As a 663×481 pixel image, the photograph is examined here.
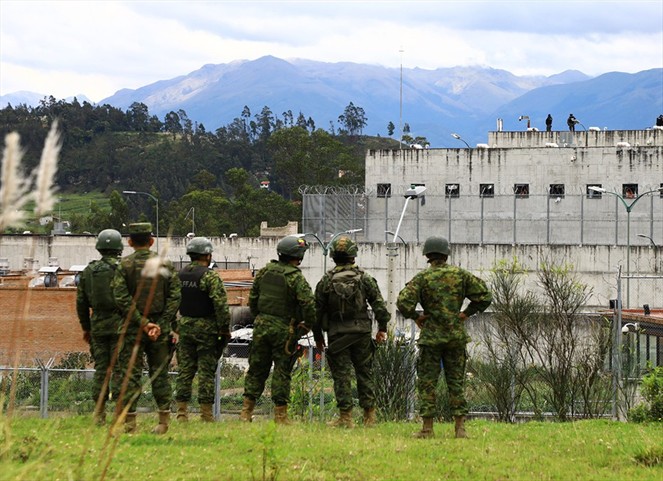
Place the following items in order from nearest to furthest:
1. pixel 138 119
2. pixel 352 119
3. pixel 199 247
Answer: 1. pixel 199 247
2. pixel 138 119
3. pixel 352 119

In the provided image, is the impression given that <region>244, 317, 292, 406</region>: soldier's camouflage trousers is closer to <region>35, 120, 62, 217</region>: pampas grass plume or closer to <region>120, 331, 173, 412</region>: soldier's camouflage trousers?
<region>120, 331, 173, 412</region>: soldier's camouflage trousers

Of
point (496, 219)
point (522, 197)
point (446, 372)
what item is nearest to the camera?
point (446, 372)

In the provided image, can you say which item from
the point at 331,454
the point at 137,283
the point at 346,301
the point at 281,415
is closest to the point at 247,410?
the point at 281,415

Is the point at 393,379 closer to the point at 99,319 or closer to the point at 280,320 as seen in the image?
the point at 280,320

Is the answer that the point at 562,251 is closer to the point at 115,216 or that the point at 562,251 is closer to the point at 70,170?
the point at 115,216

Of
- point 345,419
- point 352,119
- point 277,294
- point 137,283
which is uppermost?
point 352,119

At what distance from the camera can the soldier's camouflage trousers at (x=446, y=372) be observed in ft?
35.6

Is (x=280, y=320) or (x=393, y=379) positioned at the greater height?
(x=280, y=320)

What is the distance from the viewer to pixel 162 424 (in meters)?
10.5

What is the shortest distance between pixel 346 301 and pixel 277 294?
2.54 ft

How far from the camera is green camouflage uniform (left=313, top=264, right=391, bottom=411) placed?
1195cm

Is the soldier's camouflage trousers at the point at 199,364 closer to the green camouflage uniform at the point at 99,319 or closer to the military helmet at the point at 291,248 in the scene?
the green camouflage uniform at the point at 99,319

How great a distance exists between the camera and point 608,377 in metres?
15.6

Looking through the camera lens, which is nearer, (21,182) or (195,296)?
(21,182)
